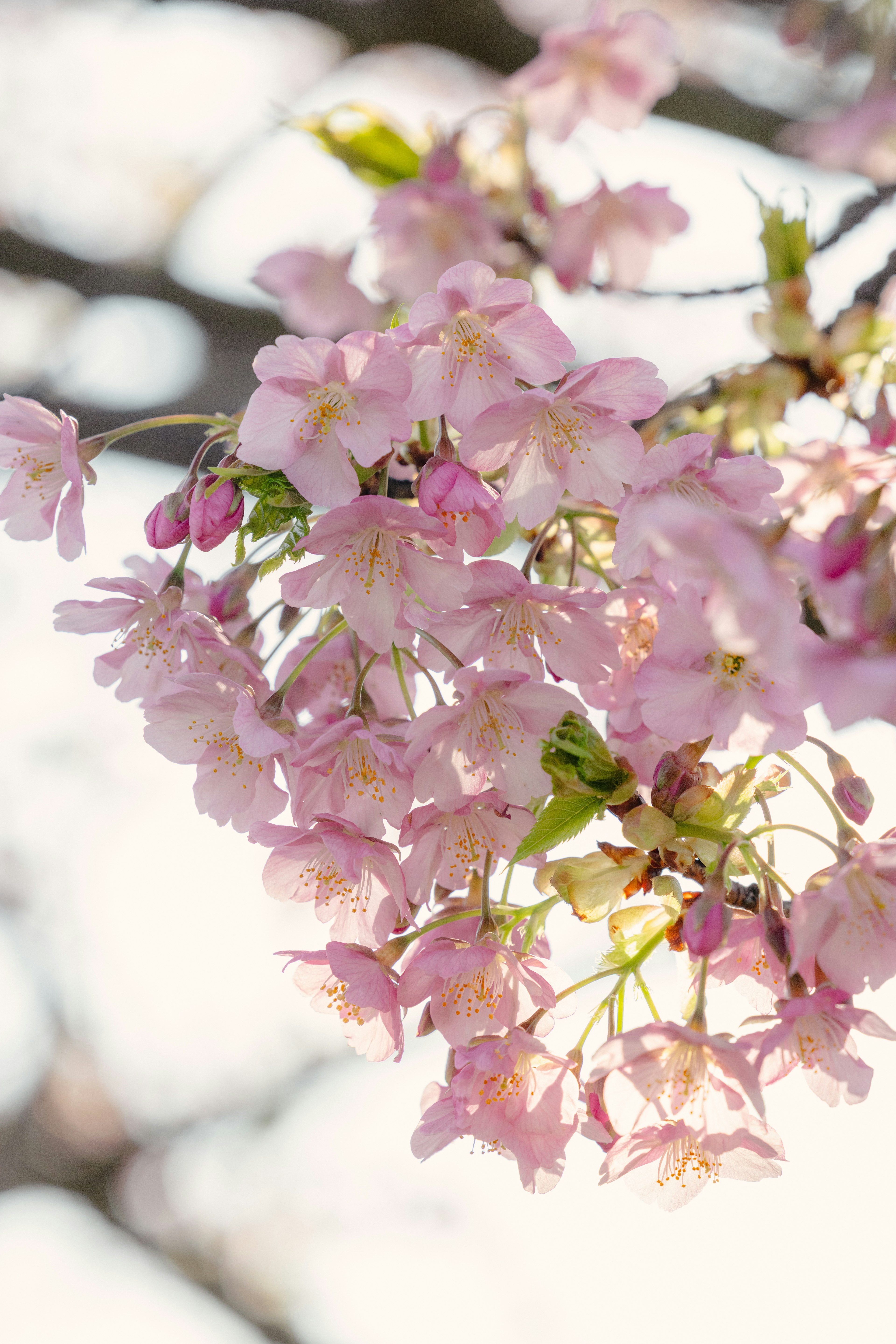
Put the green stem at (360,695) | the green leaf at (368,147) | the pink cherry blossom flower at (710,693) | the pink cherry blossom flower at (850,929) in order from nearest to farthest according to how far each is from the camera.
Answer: the pink cherry blossom flower at (850,929)
the pink cherry blossom flower at (710,693)
the green stem at (360,695)
the green leaf at (368,147)

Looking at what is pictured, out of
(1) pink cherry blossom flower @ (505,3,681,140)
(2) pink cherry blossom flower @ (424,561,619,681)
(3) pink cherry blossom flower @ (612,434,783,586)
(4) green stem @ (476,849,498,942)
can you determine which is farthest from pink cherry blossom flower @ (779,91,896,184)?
(4) green stem @ (476,849,498,942)

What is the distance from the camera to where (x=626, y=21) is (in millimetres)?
1893

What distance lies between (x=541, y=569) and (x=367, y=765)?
402 millimetres

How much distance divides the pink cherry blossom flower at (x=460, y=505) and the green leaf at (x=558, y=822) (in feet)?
0.87

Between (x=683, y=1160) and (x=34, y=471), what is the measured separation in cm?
100

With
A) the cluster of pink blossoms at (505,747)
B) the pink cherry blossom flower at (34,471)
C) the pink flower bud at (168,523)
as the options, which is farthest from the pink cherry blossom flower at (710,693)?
the pink cherry blossom flower at (34,471)

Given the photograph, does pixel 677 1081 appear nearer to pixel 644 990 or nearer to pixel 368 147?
pixel 644 990

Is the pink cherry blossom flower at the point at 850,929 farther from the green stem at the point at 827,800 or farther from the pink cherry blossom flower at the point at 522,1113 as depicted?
the pink cherry blossom flower at the point at 522,1113

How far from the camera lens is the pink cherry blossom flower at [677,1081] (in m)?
0.76

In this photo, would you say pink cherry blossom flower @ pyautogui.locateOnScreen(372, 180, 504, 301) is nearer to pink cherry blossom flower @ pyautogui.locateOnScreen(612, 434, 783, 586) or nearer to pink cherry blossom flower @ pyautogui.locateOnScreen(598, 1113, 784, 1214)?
pink cherry blossom flower @ pyautogui.locateOnScreen(612, 434, 783, 586)

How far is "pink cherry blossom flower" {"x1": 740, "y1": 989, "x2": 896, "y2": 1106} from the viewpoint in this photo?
756 mm

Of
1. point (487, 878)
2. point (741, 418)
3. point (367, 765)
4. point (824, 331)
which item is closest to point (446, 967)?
point (487, 878)

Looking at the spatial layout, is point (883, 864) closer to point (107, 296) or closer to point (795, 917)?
point (795, 917)

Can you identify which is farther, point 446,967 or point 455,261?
point 455,261
